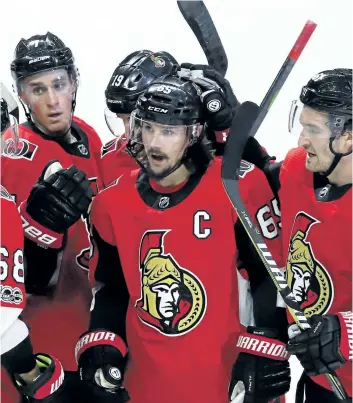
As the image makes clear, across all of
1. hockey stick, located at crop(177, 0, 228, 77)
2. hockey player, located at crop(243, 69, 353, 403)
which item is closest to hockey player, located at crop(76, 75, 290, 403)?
hockey player, located at crop(243, 69, 353, 403)

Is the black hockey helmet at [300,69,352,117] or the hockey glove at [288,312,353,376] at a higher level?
the black hockey helmet at [300,69,352,117]

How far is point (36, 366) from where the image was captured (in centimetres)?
342

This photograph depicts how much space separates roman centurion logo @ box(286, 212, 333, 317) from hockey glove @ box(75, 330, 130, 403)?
52 centimetres

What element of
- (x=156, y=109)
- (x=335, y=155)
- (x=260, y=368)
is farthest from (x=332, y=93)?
(x=260, y=368)

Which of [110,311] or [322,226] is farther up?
[322,226]

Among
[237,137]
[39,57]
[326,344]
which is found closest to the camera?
[326,344]

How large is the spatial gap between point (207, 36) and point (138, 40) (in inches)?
51.9

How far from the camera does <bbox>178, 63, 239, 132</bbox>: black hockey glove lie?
353cm

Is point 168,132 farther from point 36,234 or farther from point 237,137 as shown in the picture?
point 36,234

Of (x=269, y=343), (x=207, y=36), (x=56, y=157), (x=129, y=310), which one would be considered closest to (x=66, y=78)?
(x=56, y=157)

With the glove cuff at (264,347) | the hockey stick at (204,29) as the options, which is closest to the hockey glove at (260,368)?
the glove cuff at (264,347)

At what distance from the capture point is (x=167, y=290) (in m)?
3.38

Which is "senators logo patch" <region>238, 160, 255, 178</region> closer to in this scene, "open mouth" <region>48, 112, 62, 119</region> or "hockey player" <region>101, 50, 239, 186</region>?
"hockey player" <region>101, 50, 239, 186</region>

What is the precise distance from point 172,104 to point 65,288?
861 millimetres
